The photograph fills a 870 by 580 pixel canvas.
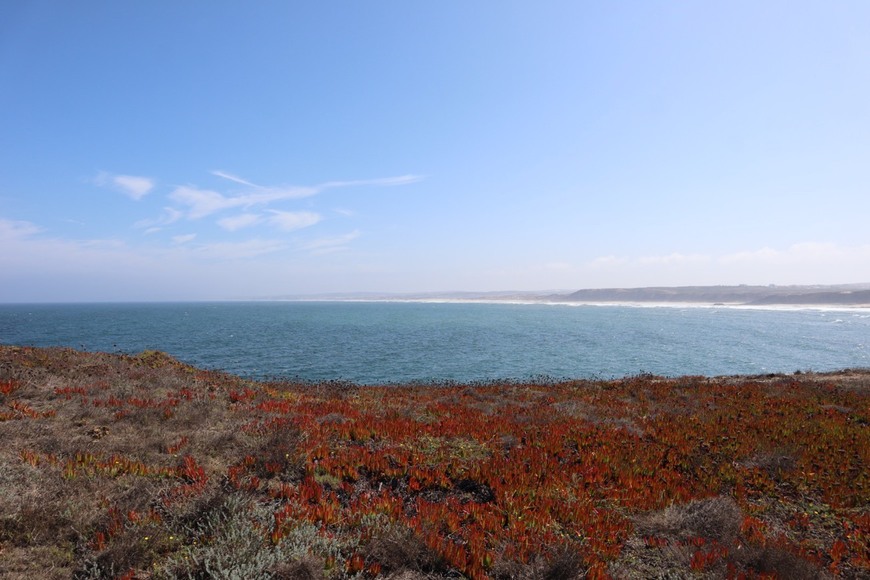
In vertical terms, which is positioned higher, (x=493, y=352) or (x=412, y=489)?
(x=412, y=489)

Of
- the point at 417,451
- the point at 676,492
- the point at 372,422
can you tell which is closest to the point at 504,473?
the point at 417,451

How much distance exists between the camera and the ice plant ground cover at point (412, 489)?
505 centimetres

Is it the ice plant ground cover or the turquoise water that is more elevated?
the ice plant ground cover

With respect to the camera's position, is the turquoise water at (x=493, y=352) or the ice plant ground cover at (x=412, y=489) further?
the turquoise water at (x=493, y=352)

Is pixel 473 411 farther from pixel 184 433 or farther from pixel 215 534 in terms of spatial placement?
pixel 215 534

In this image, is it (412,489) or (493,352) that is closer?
(412,489)

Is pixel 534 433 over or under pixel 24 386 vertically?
under

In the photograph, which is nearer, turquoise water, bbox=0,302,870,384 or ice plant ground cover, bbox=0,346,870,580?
ice plant ground cover, bbox=0,346,870,580

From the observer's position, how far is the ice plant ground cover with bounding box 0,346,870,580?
16.6 ft

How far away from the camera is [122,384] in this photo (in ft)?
48.7

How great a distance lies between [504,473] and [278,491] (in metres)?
4.22

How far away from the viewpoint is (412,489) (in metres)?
7.61

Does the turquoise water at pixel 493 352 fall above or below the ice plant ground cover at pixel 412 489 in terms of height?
below

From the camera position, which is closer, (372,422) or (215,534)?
(215,534)
